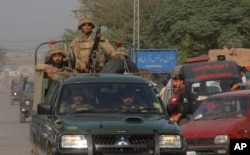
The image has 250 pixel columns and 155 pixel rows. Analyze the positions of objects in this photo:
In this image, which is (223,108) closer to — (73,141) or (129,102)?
(129,102)

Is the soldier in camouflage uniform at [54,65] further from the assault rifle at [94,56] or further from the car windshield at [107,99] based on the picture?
the car windshield at [107,99]

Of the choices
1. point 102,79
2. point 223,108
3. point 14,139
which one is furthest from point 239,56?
point 102,79

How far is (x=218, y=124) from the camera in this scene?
1552 cm

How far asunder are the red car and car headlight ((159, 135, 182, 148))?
12.0 feet

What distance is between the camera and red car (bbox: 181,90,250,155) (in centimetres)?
1504

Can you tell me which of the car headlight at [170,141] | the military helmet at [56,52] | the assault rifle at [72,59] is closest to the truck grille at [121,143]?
the car headlight at [170,141]

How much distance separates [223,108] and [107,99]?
4.72 metres

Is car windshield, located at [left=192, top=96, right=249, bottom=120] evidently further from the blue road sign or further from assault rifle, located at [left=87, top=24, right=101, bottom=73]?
the blue road sign

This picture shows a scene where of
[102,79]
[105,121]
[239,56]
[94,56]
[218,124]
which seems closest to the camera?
[105,121]

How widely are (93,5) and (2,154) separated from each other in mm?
59887

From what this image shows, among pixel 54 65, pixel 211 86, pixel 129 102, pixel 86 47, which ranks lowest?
pixel 211 86

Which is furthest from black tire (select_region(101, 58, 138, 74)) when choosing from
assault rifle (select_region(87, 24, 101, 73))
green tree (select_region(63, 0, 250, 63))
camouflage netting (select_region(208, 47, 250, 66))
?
green tree (select_region(63, 0, 250, 63))

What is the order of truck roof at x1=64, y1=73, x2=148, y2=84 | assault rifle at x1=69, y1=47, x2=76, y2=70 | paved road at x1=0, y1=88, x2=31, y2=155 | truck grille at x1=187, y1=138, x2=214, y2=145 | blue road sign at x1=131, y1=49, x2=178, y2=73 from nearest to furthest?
truck roof at x1=64, y1=73, x2=148, y2=84 < truck grille at x1=187, y1=138, x2=214, y2=145 < assault rifle at x1=69, y1=47, x2=76, y2=70 < paved road at x1=0, y1=88, x2=31, y2=155 < blue road sign at x1=131, y1=49, x2=178, y2=73

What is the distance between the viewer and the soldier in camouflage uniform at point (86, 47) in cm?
1630
